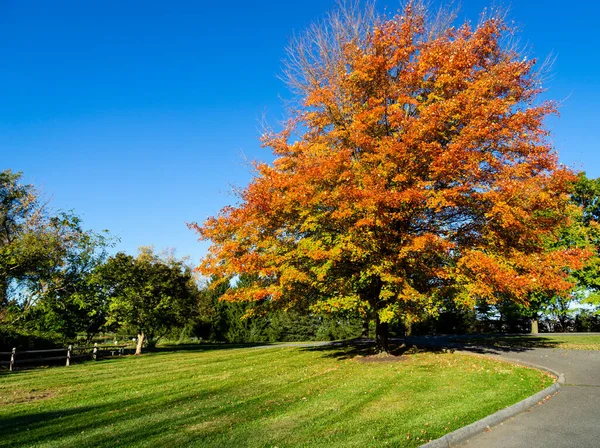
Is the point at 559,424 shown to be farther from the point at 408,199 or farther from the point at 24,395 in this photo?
the point at 24,395

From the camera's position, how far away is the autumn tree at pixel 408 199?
42.9 feet

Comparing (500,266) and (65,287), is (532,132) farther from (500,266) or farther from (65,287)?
(65,287)

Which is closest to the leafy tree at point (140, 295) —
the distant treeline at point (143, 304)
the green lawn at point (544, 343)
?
the distant treeline at point (143, 304)

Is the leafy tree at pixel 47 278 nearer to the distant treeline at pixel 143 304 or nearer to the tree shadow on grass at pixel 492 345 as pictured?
the distant treeline at pixel 143 304

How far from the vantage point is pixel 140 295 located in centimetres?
2888

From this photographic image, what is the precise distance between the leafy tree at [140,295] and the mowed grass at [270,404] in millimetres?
12375

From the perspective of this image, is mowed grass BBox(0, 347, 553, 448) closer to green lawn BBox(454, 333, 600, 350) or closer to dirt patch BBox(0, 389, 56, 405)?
dirt patch BBox(0, 389, 56, 405)

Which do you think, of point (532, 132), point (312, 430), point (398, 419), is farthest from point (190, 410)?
point (532, 132)

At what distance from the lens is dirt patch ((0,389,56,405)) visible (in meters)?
10.9

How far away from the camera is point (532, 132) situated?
51.3ft

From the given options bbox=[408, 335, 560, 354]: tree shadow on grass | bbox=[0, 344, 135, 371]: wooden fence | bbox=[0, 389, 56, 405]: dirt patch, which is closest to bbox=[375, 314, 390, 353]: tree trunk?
bbox=[408, 335, 560, 354]: tree shadow on grass

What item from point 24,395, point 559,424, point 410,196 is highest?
point 410,196

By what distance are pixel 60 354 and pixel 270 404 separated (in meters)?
20.4

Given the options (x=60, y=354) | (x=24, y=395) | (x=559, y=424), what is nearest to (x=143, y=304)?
(x=60, y=354)
